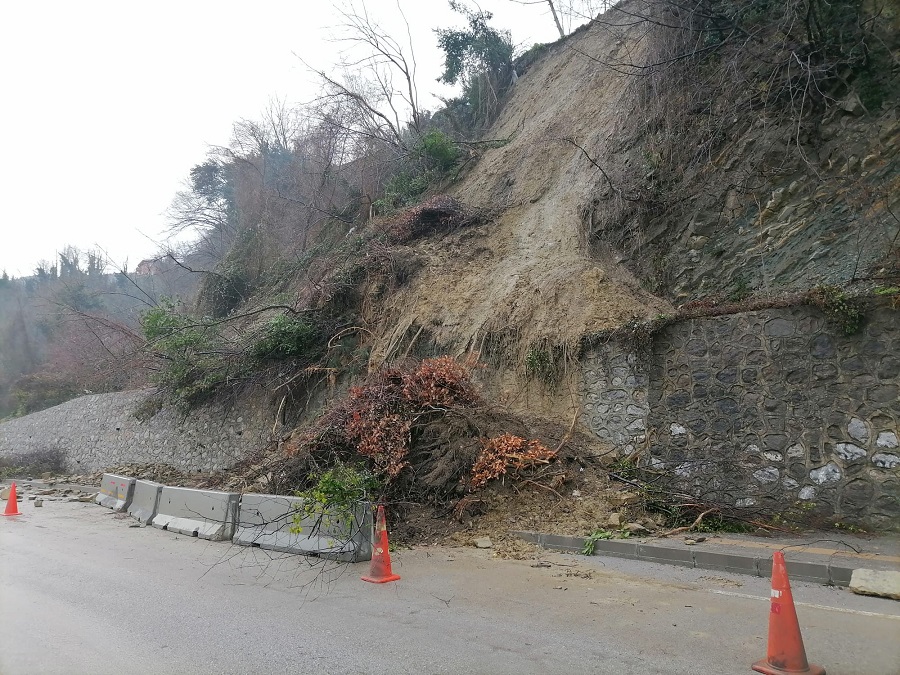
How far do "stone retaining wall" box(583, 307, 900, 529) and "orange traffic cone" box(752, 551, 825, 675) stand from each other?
4.28 meters

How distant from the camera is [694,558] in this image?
22.4 ft

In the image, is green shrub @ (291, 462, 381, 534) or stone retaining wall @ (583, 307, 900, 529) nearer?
stone retaining wall @ (583, 307, 900, 529)

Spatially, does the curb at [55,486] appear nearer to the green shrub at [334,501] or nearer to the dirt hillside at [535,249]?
the dirt hillside at [535,249]

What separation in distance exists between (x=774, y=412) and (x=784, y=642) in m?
5.07

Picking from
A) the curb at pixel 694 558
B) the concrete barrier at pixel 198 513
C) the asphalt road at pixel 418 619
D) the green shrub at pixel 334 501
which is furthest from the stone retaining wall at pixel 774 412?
the concrete barrier at pixel 198 513

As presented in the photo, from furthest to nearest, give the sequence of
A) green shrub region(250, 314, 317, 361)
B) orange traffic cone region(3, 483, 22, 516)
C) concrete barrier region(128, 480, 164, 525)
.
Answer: green shrub region(250, 314, 317, 361) < orange traffic cone region(3, 483, 22, 516) < concrete barrier region(128, 480, 164, 525)

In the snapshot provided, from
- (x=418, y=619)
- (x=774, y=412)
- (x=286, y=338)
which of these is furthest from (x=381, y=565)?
(x=286, y=338)

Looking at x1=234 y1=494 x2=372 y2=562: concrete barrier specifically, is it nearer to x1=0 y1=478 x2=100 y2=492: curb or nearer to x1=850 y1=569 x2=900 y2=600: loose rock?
x1=850 y1=569 x2=900 y2=600: loose rock

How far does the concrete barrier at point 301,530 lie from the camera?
7.63 metres

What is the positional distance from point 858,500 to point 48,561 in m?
10.6

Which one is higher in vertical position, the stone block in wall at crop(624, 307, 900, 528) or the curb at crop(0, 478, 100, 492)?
the stone block in wall at crop(624, 307, 900, 528)

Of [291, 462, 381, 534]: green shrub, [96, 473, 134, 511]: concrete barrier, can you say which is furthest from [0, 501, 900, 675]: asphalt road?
[96, 473, 134, 511]: concrete barrier

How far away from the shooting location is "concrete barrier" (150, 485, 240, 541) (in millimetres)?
9438

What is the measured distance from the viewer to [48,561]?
26.5ft
